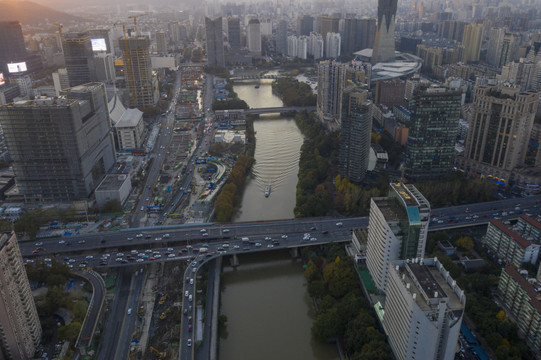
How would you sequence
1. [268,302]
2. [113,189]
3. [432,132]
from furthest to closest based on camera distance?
1. [432,132]
2. [113,189]
3. [268,302]

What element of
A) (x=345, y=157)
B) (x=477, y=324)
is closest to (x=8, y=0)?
(x=345, y=157)

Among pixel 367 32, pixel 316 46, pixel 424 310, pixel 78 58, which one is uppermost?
pixel 367 32

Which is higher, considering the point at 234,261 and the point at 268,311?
the point at 234,261

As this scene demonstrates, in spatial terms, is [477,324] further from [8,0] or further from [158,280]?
[8,0]

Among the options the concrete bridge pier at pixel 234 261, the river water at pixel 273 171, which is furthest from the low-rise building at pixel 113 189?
the concrete bridge pier at pixel 234 261

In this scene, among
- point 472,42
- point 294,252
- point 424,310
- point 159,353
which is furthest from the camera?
point 472,42

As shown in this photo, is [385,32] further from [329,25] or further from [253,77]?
[329,25]

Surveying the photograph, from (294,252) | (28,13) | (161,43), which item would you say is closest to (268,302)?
(294,252)
